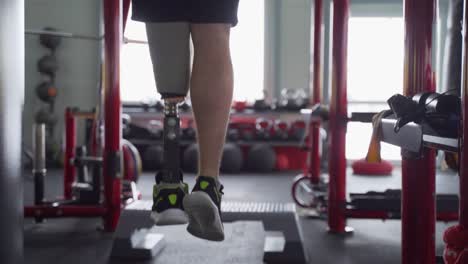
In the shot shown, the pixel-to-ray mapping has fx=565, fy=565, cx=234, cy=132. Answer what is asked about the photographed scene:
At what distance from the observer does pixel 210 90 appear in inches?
48.6

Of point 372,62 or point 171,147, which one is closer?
point 171,147

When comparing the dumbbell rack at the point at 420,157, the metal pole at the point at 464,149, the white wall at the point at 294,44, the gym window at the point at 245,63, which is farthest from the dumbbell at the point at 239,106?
the metal pole at the point at 464,149

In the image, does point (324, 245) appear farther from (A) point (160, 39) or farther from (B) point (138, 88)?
(B) point (138, 88)

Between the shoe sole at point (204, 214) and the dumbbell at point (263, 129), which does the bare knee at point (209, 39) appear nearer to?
the shoe sole at point (204, 214)

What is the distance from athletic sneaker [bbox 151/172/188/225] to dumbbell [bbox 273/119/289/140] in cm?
458

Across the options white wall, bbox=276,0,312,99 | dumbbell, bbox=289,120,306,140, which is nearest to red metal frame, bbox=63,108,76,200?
dumbbell, bbox=289,120,306,140

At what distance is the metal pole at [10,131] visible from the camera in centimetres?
104

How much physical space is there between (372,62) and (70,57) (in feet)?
11.1

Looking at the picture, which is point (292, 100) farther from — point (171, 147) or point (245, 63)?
point (171, 147)

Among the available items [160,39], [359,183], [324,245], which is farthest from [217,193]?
[359,183]

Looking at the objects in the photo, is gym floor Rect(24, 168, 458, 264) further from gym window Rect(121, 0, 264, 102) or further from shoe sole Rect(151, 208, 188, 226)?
gym window Rect(121, 0, 264, 102)

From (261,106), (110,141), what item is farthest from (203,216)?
(261,106)

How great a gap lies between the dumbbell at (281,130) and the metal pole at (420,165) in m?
4.44

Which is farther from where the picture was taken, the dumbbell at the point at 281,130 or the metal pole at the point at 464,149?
the dumbbell at the point at 281,130
